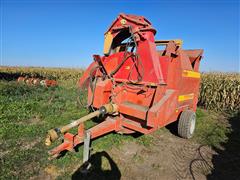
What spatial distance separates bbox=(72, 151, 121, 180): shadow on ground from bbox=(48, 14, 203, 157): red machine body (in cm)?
48

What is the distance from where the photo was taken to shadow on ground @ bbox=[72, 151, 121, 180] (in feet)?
9.24

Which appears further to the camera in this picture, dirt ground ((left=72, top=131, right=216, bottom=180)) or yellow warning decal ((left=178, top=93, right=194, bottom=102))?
yellow warning decal ((left=178, top=93, right=194, bottom=102))

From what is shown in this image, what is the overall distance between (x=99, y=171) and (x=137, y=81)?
5.70 feet

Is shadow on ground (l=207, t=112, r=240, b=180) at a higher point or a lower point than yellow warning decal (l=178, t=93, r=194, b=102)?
lower

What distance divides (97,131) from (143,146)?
1.35 m

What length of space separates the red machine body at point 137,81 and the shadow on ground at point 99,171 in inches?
18.8

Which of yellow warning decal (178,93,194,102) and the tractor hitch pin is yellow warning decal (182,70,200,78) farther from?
the tractor hitch pin

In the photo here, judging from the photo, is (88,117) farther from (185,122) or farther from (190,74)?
(190,74)

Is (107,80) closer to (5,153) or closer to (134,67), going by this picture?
(134,67)

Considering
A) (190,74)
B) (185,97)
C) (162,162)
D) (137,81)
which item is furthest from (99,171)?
(190,74)

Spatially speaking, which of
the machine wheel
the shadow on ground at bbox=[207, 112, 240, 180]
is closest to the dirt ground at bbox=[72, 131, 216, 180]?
the shadow on ground at bbox=[207, 112, 240, 180]

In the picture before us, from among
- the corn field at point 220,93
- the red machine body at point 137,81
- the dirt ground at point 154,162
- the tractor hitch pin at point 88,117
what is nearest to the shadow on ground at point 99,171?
the dirt ground at point 154,162

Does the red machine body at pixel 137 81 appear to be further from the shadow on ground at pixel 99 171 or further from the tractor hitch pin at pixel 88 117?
the shadow on ground at pixel 99 171

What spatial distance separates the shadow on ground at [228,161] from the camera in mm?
3209
